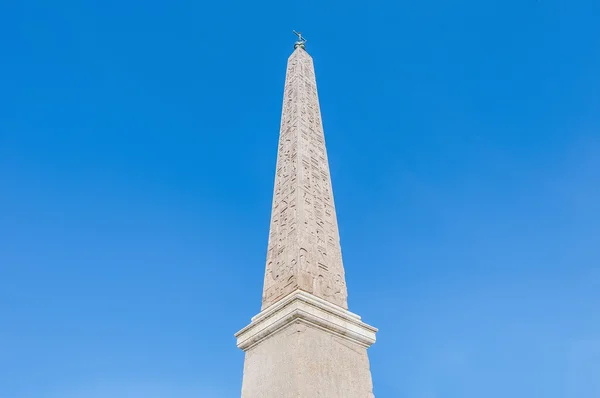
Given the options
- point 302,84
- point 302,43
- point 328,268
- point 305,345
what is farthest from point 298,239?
point 302,43

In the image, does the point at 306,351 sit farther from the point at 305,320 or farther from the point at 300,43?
the point at 300,43

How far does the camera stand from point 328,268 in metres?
5.79

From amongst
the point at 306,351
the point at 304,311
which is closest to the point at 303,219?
the point at 304,311

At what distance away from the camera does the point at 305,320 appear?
4.85 m

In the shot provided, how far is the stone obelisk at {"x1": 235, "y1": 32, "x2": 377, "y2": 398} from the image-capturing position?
463 centimetres

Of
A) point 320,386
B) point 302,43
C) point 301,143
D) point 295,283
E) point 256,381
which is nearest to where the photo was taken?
point 320,386

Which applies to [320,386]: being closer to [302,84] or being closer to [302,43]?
[302,84]

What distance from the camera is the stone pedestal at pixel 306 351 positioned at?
14.8 feet

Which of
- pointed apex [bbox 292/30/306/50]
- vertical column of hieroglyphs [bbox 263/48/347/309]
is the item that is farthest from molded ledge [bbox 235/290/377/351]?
pointed apex [bbox 292/30/306/50]

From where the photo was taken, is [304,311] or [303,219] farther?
[303,219]

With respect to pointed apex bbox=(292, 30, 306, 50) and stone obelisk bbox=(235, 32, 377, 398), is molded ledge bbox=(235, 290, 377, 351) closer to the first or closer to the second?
stone obelisk bbox=(235, 32, 377, 398)

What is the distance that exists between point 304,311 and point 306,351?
0.36 meters

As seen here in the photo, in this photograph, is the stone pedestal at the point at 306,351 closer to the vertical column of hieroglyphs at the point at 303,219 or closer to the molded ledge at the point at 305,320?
the molded ledge at the point at 305,320

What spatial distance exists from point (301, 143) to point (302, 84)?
1.90 meters
